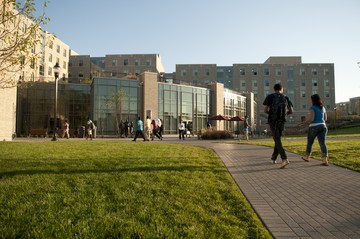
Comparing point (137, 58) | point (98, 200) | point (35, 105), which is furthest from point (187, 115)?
point (98, 200)

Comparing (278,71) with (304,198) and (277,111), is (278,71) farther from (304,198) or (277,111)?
(304,198)

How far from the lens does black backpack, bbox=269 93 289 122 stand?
747cm

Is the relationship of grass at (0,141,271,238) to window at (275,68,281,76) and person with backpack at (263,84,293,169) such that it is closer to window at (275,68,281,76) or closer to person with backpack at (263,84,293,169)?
person with backpack at (263,84,293,169)

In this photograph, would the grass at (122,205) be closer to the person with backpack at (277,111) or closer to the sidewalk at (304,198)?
the sidewalk at (304,198)

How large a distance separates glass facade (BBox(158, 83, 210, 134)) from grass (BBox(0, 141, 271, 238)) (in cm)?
3394

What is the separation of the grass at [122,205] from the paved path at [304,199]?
282 millimetres

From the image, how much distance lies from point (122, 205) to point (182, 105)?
3811 centimetres

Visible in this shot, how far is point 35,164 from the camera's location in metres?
6.79

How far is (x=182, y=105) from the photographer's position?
4156 centimetres

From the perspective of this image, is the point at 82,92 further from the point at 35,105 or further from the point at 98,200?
the point at 98,200

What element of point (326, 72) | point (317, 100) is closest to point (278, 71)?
point (326, 72)

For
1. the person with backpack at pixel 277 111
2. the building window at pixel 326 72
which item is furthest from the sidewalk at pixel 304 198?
the building window at pixel 326 72

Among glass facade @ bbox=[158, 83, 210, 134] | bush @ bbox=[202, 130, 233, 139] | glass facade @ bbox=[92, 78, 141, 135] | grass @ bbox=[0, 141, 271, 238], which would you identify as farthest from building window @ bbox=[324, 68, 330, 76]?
grass @ bbox=[0, 141, 271, 238]

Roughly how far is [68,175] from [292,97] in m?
79.4
